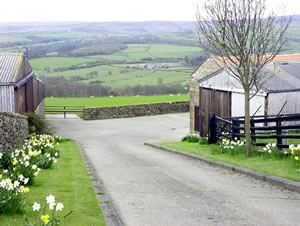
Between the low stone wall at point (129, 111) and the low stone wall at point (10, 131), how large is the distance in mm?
21563

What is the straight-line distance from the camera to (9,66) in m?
25.1

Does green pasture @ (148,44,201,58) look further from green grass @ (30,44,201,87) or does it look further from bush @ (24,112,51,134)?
bush @ (24,112,51,134)

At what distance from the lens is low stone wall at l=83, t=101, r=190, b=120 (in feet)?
132

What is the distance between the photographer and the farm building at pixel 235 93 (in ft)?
64.7

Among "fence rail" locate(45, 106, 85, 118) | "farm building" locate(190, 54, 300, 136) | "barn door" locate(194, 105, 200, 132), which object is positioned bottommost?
"fence rail" locate(45, 106, 85, 118)

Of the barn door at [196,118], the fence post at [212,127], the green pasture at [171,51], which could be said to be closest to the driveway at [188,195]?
the fence post at [212,127]

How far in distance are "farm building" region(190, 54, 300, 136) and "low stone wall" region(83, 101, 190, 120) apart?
39.0ft

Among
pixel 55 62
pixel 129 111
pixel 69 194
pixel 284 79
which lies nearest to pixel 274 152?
pixel 69 194

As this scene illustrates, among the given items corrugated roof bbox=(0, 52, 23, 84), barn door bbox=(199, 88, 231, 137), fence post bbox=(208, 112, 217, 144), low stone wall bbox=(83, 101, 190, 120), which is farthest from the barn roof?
low stone wall bbox=(83, 101, 190, 120)

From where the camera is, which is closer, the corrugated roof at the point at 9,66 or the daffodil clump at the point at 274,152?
the daffodil clump at the point at 274,152

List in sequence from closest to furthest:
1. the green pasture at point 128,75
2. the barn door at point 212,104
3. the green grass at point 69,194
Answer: the green grass at point 69,194, the barn door at point 212,104, the green pasture at point 128,75

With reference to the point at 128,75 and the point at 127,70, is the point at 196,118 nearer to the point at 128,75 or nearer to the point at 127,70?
the point at 128,75

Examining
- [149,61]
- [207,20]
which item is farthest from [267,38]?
[149,61]

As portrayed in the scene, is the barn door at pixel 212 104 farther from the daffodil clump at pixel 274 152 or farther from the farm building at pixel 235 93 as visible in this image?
the daffodil clump at pixel 274 152
